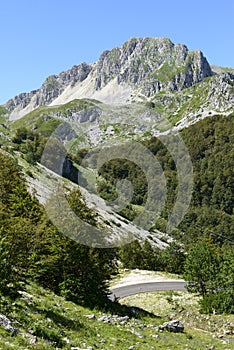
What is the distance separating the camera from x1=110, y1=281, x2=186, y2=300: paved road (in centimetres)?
4712

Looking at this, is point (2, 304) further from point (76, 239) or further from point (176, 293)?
point (176, 293)

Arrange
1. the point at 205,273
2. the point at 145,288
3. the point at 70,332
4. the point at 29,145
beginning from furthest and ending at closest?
the point at 29,145 < the point at 145,288 < the point at 205,273 < the point at 70,332

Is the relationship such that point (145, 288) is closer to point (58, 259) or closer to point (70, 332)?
point (58, 259)

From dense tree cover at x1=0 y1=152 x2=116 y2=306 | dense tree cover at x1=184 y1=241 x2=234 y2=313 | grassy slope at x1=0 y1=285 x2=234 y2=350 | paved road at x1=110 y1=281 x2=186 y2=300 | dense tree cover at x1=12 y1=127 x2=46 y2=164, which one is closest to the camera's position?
grassy slope at x1=0 y1=285 x2=234 y2=350

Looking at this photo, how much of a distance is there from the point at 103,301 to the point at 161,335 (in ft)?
26.5

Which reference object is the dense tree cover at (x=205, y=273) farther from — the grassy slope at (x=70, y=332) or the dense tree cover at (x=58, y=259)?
the grassy slope at (x=70, y=332)

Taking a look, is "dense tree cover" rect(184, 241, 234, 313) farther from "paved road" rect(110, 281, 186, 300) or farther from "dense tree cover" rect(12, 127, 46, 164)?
"dense tree cover" rect(12, 127, 46, 164)

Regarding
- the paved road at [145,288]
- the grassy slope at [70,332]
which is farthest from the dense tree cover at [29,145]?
the grassy slope at [70,332]

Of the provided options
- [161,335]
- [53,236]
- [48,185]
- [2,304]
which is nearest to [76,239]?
[53,236]

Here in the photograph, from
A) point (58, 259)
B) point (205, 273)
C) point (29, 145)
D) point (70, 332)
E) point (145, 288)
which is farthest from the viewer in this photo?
point (29, 145)

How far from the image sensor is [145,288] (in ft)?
162

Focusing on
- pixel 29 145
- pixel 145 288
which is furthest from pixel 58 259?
pixel 29 145

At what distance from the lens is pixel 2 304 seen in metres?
14.6

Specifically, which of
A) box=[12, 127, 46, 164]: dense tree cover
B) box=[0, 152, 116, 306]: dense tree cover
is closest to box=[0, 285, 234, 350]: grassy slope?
box=[0, 152, 116, 306]: dense tree cover
